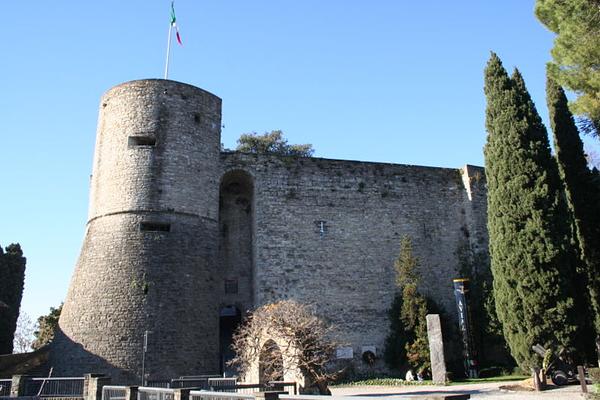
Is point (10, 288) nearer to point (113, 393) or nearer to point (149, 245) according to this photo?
point (149, 245)

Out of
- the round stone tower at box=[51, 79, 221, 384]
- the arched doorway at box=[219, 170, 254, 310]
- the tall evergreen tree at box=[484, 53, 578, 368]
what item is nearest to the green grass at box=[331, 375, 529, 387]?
the tall evergreen tree at box=[484, 53, 578, 368]

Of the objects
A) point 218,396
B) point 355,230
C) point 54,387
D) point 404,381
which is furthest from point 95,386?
point 355,230

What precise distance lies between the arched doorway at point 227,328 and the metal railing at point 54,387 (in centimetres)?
612

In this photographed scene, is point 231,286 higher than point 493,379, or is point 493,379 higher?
point 231,286

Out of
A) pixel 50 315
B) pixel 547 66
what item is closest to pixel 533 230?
pixel 547 66

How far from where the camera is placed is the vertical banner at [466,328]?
1762 cm

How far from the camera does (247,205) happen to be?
20.7m

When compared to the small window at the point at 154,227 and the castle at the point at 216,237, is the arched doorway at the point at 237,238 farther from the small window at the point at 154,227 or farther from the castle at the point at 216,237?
the small window at the point at 154,227

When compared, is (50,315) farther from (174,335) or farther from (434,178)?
(434,178)

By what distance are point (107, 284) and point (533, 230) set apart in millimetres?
12160

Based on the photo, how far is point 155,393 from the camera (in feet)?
30.6

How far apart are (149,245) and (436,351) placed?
932cm

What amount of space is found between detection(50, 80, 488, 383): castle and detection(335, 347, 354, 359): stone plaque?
12cm

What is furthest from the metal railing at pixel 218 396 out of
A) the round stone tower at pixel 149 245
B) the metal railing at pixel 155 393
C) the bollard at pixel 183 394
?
the round stone tower at pixel 149 245
